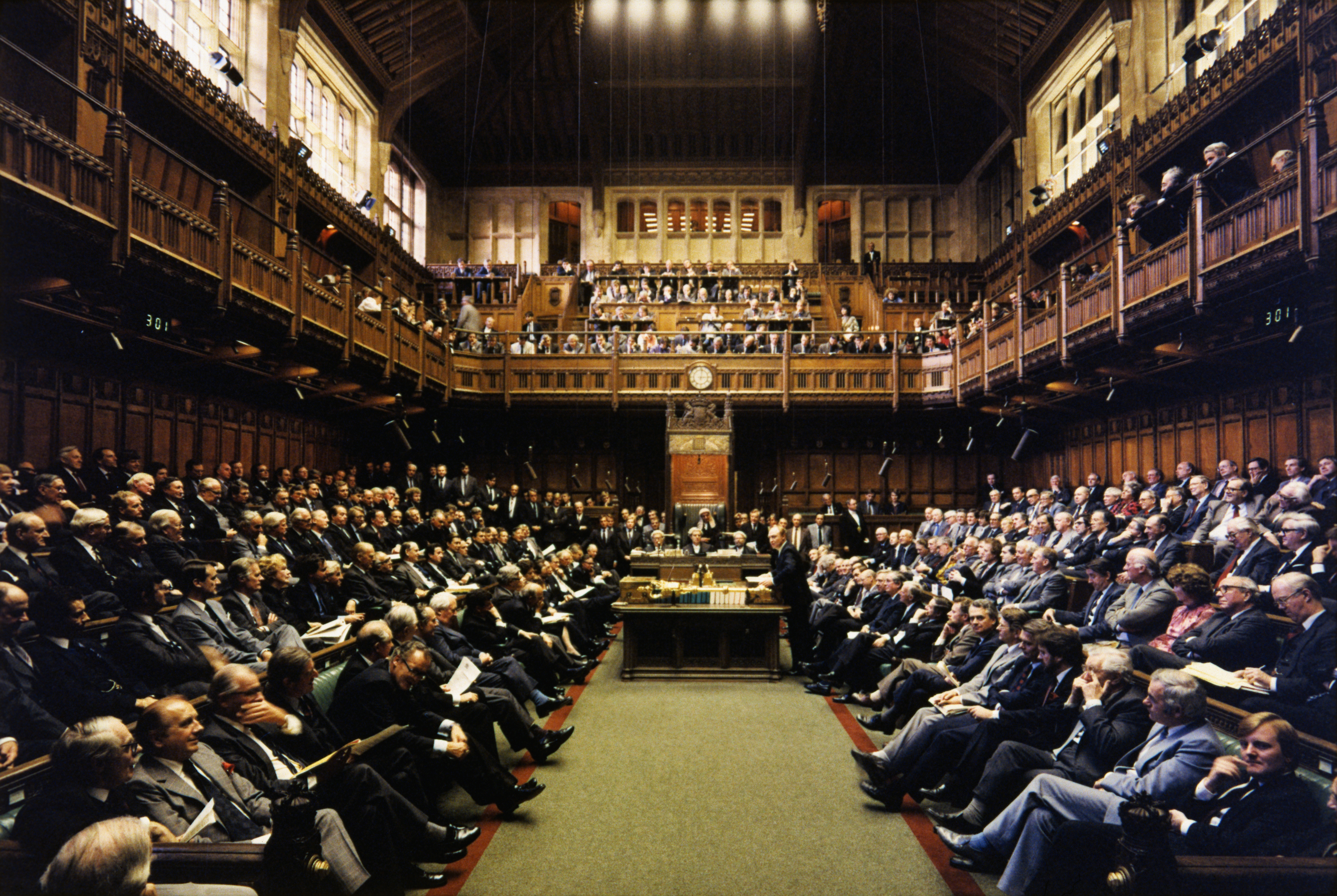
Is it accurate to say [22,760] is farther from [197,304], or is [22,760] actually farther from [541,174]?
[541,174]

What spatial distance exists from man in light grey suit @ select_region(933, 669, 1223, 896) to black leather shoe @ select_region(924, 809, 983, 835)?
16.8 inches

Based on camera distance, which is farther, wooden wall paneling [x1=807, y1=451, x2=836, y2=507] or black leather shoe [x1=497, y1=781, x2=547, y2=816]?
wooden wall paneling [x1=807, y1=451, x2=836, y2=507]

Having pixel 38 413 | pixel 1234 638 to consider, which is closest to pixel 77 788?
pixel 1234 638

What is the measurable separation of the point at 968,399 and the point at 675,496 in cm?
592

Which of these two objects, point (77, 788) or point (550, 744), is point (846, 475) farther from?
point (77, 788)

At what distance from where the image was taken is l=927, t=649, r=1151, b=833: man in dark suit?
3.48 metres

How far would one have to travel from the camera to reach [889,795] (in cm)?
446

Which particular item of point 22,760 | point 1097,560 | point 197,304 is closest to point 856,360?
point 1097,560

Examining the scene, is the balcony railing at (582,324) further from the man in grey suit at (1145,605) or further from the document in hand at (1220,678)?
the document in hand at (1220,678)

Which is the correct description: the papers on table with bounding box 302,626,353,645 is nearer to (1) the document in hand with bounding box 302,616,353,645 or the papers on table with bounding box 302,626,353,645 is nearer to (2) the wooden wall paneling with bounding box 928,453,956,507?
(1) the document in hand with bounding box 302,616,353,645

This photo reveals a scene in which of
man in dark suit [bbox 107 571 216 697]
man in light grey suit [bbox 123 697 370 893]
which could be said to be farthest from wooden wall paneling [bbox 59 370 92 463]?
man in light grey suit [bbox 123 697 370 893]

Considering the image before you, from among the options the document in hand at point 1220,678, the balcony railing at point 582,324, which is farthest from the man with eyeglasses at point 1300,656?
the balcony railing at point 582,324

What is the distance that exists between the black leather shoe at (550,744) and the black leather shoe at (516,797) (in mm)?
704

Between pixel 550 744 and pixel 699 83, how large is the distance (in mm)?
20265
